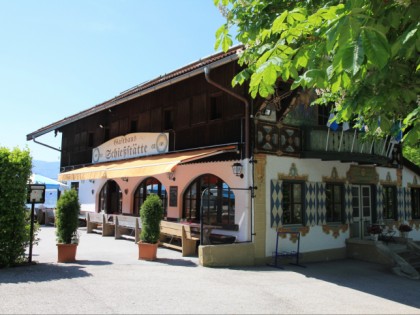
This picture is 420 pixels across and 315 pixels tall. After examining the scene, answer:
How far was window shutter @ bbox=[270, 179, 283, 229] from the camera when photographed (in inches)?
454

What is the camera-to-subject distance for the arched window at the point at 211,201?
38.8ft

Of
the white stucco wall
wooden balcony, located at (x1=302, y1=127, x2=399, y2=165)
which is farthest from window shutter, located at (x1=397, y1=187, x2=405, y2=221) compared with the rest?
the white stucco wall

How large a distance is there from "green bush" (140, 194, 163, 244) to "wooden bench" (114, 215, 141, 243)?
121 inches

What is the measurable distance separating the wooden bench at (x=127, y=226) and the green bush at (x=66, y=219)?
12.1 ft

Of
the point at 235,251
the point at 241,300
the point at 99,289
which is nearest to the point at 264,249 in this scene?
the point at 235,251

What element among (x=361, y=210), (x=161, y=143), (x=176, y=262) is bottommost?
(x=176, y=262)

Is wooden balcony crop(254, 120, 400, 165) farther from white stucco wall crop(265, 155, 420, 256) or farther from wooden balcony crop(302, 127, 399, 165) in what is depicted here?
white stucco wall crop(265, 155, 420, 256)

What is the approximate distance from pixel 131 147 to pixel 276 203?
7.32m

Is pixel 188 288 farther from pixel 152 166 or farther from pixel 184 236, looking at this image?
pixel 152 166

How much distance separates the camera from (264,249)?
11.2 m

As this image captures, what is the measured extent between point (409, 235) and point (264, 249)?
8.47 metres

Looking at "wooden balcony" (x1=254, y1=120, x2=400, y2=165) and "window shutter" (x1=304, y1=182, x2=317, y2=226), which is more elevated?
"wooden balcony" (x1=254, y1=120, x2=400, y2=165)

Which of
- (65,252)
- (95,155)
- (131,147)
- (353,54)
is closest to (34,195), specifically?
(65,252)

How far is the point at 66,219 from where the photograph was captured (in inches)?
385
